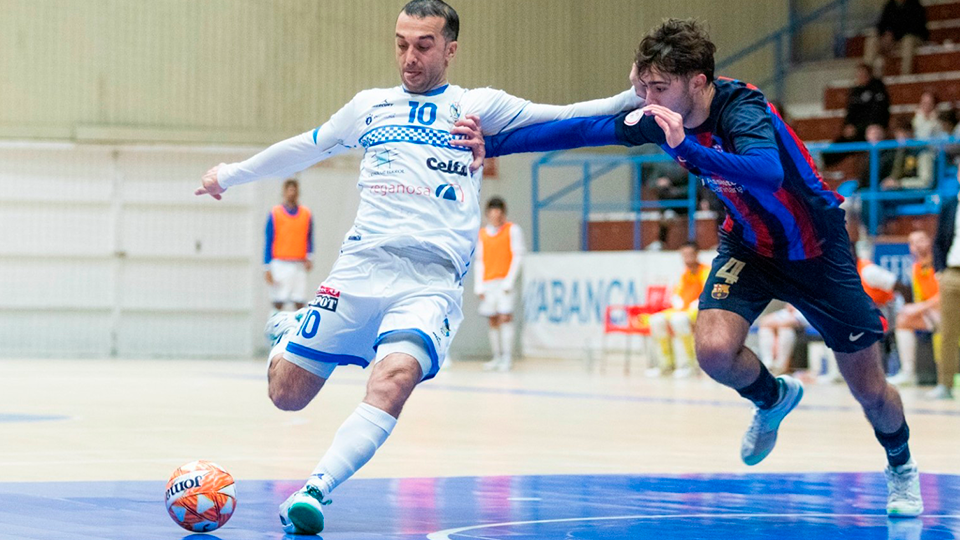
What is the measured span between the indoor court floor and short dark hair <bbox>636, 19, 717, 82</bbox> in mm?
1813

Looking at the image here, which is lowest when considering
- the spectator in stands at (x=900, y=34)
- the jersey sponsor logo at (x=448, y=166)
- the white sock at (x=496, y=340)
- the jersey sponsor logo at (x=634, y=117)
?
the white sock at (x=496, y=340)

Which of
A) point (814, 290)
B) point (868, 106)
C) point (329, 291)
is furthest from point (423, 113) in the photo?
point (868, 106)

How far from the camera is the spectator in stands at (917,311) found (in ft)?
53.9

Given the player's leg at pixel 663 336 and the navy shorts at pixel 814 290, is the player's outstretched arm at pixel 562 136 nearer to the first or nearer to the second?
the navy shorts at pixel 814 290

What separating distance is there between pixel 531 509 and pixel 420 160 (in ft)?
5.11

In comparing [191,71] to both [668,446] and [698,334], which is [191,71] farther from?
[698,334]

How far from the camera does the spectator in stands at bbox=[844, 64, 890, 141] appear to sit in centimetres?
2170

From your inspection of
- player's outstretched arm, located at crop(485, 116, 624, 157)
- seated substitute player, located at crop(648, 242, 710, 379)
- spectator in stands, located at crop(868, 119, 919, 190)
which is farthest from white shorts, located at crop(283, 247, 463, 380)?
spectator in stands, located at crop(868, 119, 919, 190)

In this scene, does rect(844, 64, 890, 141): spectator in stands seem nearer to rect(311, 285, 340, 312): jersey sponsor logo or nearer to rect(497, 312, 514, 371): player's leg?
rect(497, 312, 514, 371): player's leg

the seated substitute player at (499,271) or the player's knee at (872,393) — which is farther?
the seated substitute player at (499,271)

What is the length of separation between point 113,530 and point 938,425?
306 inches

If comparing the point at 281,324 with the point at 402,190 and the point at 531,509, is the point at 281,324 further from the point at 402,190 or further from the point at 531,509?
the point at 531,509

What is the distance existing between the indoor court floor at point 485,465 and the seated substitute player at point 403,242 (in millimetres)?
615

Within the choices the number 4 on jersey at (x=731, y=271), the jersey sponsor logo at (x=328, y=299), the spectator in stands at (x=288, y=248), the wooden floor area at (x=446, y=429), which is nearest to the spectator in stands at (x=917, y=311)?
the wooden floor area at (x=446, y=429)
